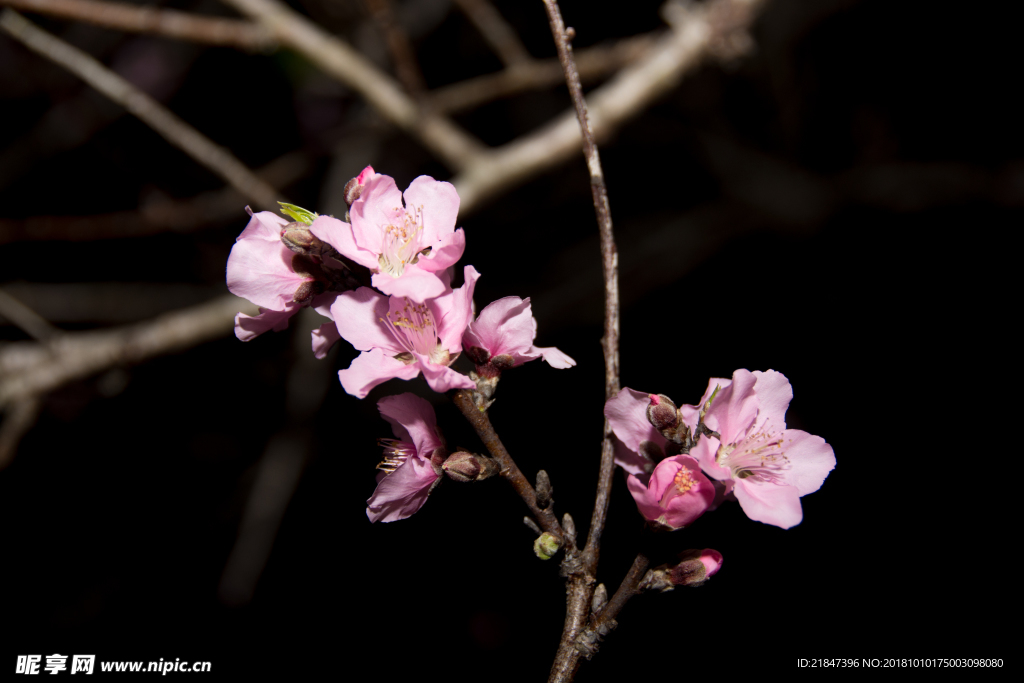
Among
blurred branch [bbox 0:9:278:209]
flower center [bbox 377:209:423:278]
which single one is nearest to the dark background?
blurred branch [bbox 0:9:278:209]

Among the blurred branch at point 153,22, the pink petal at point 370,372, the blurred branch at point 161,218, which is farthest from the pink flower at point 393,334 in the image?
the blurred branch at point 161,218

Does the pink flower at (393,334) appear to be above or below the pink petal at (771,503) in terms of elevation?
above

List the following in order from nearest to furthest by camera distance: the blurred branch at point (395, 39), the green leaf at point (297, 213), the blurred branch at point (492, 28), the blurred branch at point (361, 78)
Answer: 1. the green leaf at point (297, 213)
2. the blurred branch at point (395, 39)
3. the blurred branch at point (361, 78)
4. the blurred branch at point (492, 28)

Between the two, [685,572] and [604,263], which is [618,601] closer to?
[685,572]

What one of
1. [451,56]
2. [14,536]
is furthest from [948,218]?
[14,536]

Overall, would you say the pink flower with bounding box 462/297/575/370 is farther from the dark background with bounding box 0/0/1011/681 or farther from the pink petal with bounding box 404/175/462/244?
the dark background with bounding box 0/0/1011/681

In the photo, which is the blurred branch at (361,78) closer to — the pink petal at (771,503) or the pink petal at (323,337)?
the pink petal at (323,337)

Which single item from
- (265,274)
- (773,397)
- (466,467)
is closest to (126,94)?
(265,274)
